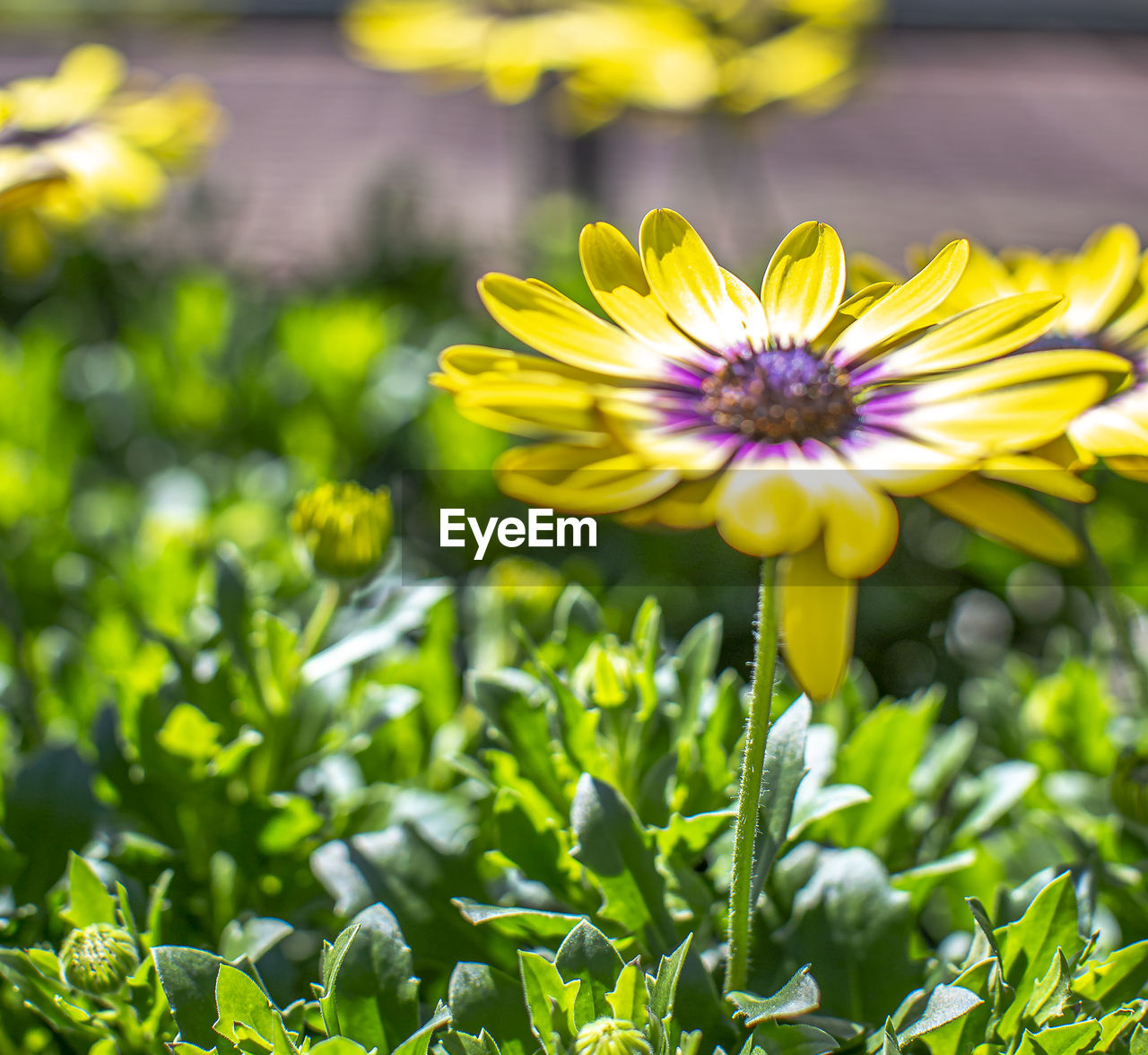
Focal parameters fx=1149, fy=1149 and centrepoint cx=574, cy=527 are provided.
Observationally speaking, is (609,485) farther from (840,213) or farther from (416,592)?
(840,213)

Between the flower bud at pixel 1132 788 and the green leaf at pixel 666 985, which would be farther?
the flower bud at pixel 1132 788

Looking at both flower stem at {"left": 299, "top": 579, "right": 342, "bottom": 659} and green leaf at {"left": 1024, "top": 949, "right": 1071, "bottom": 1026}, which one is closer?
green leaf at {"left": 1024, "top": 949, "right": 1071, "bottom": 1026}

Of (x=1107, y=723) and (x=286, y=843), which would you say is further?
(x=1107, y=723)

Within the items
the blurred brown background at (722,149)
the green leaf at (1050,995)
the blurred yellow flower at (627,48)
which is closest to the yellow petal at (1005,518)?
the green leaf at (1050,995)

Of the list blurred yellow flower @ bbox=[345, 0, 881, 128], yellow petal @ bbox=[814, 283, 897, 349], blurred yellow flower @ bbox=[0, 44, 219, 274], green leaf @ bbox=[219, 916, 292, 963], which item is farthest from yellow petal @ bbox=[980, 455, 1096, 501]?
blurred yellow flower @ bbox=[345, 0, 881, 128]

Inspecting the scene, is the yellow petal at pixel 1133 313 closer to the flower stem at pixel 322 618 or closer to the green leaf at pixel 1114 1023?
the green leaf at pixel 1114 1023

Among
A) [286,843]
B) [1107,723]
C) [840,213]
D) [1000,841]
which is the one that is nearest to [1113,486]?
[1107,723]

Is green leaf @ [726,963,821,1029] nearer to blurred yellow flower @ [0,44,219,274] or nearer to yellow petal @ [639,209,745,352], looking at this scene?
yellow petal @ [639,209,745,352]
